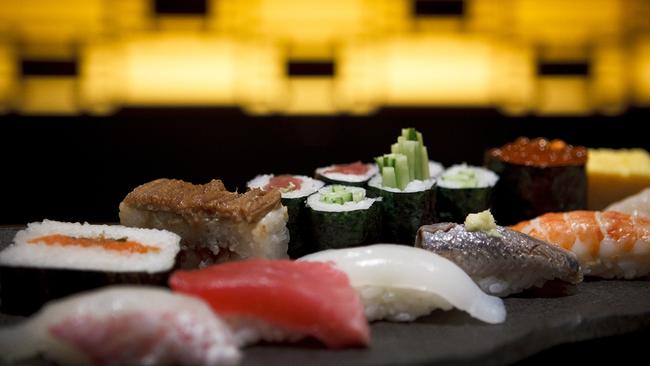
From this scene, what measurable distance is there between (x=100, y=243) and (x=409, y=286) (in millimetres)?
1085

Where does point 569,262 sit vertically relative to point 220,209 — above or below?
below

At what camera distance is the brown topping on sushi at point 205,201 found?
2678 mm

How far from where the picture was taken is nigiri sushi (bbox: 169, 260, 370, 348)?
223 cm

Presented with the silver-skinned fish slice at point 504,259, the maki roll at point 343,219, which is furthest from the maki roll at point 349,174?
the silver-skinned fish slice at point 504,259

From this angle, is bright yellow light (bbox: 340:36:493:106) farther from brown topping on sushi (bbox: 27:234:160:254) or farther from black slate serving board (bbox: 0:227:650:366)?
brown topping on sushi (bbox: 27:234:160:254)

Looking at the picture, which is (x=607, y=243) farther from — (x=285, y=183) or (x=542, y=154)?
(x=285, y=183)

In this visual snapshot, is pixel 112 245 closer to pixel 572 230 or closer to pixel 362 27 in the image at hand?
pixel 572 230

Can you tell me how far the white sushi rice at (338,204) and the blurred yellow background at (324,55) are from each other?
2992 millimetres

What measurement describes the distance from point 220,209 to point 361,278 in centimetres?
60

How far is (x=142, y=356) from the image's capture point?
6.61 ft

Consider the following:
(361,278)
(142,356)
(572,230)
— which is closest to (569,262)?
(572,230)

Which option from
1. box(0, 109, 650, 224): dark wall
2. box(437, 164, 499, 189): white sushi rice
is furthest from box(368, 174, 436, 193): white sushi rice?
box(0, 109, 650, 224): dark wall

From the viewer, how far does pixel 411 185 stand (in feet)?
10.6

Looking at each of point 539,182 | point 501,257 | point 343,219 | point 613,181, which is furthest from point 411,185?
point 613,181
